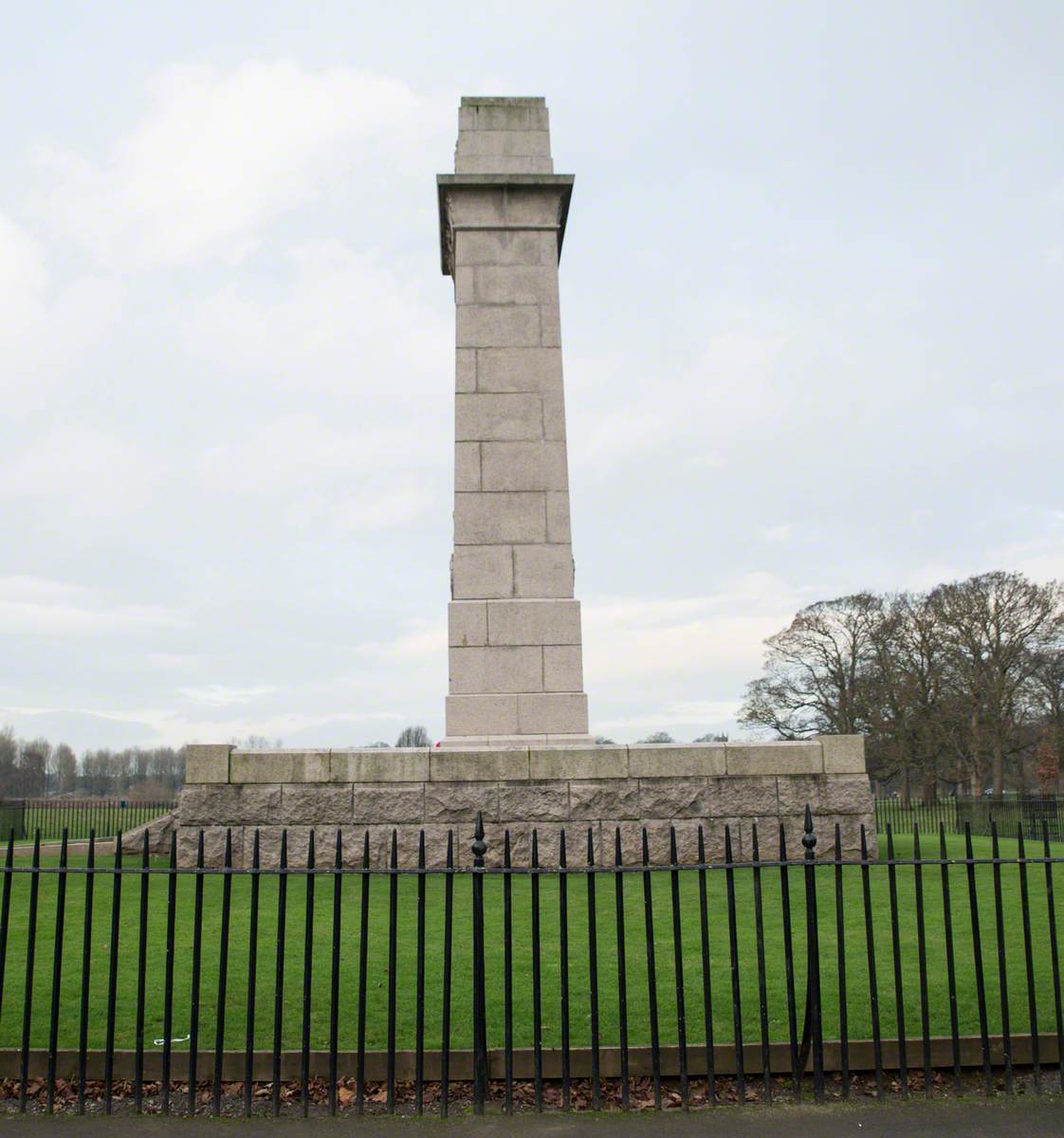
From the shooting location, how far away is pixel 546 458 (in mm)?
13766

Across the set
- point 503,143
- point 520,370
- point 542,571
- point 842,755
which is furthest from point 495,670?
point 503,143

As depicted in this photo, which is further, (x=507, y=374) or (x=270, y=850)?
(x=507, y=374)

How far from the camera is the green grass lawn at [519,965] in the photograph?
5930 mm

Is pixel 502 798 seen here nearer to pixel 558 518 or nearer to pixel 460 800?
pixel 460 800

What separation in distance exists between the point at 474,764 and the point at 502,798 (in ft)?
1.58

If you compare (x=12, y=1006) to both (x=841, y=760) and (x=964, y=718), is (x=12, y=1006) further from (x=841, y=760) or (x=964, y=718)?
(x=964, y=718)

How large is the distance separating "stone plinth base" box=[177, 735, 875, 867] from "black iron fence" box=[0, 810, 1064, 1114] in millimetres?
3361

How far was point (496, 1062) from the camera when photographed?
5352mm

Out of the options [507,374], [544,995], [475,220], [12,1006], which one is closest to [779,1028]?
[544,995]

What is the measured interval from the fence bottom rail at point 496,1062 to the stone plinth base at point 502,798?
580 centimetres

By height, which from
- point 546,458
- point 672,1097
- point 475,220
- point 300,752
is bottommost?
point 672,1097

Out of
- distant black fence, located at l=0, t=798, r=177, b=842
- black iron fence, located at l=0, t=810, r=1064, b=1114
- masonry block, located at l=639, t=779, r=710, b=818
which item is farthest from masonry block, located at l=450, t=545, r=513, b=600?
distant black fence, located at l=0, t=798, r=177, b=842

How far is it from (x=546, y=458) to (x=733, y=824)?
208 inches

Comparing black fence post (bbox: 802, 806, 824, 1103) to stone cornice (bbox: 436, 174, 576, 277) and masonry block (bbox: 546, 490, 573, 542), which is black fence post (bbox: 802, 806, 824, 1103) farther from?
stone cornice (bbox: 436, 174, 576, 277)
